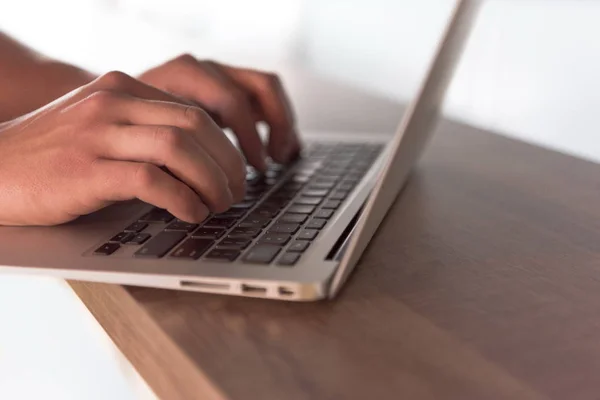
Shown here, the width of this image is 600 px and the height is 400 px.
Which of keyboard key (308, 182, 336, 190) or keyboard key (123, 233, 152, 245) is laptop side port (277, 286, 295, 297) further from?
keyboard key (308, 182, 336, 190)

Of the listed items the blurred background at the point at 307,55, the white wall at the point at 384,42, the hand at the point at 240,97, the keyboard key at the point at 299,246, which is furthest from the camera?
the white wall at the point at 384,42

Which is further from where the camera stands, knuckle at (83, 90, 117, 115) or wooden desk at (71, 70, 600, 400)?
knuckle at (83, 90, 117, 115)

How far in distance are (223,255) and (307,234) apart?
63 millimetres

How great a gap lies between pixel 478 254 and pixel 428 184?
168 mm

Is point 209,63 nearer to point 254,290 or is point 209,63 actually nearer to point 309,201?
point 309,201

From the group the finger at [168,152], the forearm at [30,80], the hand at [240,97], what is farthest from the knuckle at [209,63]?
the finger at [168,152]

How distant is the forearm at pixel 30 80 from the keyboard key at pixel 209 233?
26cm

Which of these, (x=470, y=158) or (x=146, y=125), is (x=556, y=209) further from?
(x=146, y=125)

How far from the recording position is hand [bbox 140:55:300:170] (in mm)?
599

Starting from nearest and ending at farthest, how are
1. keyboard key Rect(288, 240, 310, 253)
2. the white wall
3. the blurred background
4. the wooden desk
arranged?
the wooden desk
keyboard key Rect(288, 240, 310, 253)
the blurred background
the white wall

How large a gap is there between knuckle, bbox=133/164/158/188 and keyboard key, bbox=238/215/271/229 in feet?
0.24

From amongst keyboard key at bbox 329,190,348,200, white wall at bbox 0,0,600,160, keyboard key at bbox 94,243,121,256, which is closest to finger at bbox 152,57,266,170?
keyboard key at bbox 329,190,348,200

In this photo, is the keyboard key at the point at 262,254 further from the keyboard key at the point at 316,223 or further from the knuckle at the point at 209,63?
the knuckle at the point at 209,63

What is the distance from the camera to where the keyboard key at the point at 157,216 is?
0.48 metres
